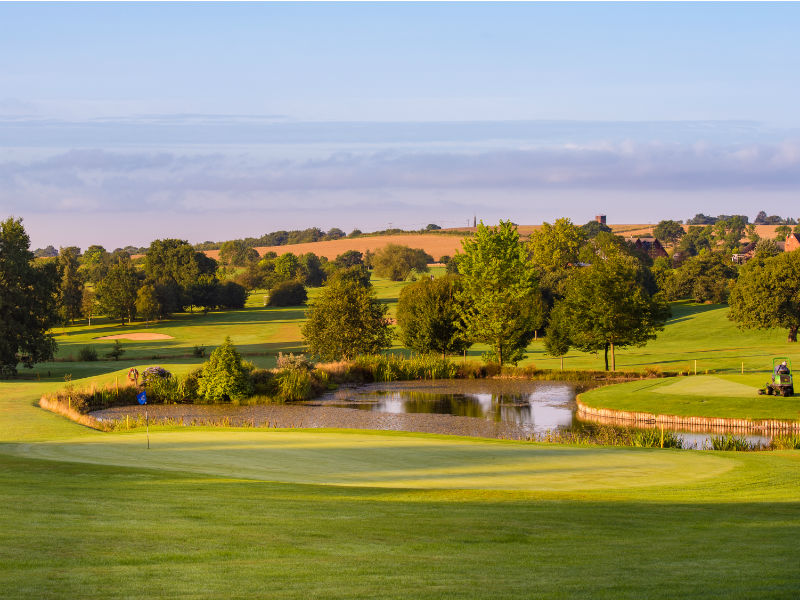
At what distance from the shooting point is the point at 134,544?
989 cm

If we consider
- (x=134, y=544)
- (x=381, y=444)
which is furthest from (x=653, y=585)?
(x=381, y=444)

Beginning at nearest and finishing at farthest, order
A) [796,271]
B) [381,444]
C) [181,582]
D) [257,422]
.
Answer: [181,582], [381,444], [257,422], [796,271]

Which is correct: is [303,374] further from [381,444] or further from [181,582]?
[181,582]

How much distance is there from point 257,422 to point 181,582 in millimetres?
31687

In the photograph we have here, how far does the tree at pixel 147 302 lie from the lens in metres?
106

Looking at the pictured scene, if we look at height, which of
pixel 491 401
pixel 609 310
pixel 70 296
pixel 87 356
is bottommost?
pixel 491 401

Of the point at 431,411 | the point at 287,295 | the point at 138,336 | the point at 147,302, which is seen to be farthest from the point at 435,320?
the point at 287,295

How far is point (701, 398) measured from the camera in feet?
128

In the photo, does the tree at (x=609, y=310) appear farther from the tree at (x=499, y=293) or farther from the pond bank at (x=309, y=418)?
the pond bank at (x=309, y=418)

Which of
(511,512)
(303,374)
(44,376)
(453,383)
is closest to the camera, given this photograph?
(511,512)

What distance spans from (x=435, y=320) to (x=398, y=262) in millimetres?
113549

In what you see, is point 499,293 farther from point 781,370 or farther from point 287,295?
point 287,295

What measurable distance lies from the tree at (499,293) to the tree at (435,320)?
4.28 feet

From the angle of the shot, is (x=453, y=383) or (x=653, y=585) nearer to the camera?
(x=653, y=585)
